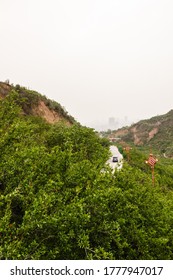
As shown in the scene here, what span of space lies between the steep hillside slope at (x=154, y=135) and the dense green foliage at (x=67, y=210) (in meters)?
86.8

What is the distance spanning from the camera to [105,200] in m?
9.16

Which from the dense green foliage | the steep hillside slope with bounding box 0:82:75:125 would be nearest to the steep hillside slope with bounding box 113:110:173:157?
the steep hillside slope with bounding box 0:82:75:125

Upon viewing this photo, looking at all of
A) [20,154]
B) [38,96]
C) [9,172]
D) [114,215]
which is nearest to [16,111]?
[20,154]

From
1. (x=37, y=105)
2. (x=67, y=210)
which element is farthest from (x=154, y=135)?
(x=67, y=210)

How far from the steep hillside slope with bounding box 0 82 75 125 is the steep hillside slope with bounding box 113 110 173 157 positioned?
5305 cm

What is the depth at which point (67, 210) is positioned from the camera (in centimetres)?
842

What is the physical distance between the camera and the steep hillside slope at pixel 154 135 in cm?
10756

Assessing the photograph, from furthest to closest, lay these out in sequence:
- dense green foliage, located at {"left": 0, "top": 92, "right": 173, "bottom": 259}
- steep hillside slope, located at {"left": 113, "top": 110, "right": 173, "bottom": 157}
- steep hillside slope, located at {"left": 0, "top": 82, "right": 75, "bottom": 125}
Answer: steep hillside slope, located at {"left": 113, "top": 110, "right": 173, "bottom": 157}
steep hillside slope, located at {"left": 0, "top": 82, "right": 75, "bottom": 125}
dense green foliage, located at {"left": 0, "top": 92, "right": 173, "bottom": 259}

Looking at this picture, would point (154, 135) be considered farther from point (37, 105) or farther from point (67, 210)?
point (67, 210)

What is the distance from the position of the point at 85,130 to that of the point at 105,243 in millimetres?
15181

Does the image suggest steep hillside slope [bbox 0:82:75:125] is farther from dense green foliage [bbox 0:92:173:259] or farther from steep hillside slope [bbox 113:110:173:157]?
steep hillside slope [bbox 113:110:173:157]

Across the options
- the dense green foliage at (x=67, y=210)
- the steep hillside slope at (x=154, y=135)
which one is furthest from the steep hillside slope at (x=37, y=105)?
the steep hillside slope at (x=154, y=135)

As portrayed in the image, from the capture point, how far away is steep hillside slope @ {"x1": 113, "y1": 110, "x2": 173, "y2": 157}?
353 ft
